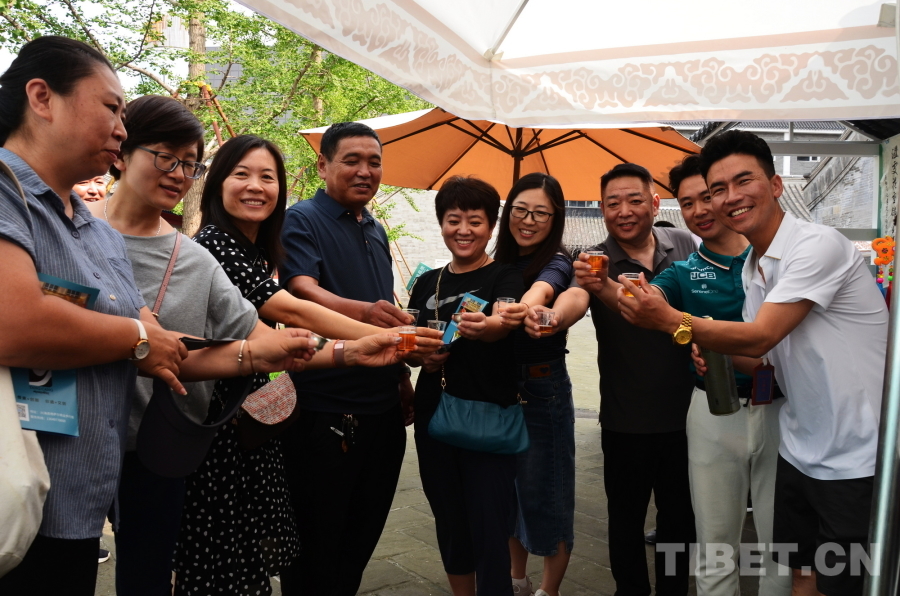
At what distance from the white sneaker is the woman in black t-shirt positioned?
654 millimetres

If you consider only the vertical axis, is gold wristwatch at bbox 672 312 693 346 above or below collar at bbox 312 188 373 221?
below

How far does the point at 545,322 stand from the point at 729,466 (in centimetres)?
105

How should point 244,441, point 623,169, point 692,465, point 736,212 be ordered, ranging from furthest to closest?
point 623,169 → point 692,465 → point 736,212 → point 244,441

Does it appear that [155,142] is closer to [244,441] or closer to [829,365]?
[244,441]

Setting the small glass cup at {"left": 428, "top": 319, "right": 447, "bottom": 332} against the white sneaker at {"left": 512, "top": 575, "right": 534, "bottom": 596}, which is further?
the white sneaker at {"left": 512, "top": 575, "right": 534, "bottom": 596}

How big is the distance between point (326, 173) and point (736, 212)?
1.86 metres

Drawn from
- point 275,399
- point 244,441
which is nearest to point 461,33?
A: point 275,399

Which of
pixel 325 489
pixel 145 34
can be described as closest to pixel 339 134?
pixel 325 489

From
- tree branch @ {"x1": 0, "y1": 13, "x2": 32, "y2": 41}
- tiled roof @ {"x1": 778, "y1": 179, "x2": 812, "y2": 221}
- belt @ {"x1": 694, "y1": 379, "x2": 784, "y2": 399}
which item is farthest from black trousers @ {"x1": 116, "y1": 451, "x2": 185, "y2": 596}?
tiled roof @ {"x1": 778, "y1": 179, "x2": 812, "y2": 221}

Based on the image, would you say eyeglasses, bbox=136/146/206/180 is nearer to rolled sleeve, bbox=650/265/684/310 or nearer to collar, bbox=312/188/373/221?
collar, bbox=312/188/373/221

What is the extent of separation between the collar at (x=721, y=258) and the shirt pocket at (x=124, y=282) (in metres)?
2.53

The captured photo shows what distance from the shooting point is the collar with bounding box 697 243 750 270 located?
3273mm

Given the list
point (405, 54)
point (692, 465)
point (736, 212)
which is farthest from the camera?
point (692, 465)

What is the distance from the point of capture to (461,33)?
2627 mm
